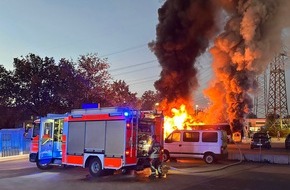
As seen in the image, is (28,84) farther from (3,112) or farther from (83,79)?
(83,79)

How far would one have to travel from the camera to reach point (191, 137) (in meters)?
21.3

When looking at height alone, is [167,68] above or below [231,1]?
below

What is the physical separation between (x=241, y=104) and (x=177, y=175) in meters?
21.4

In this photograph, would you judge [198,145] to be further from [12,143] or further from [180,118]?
[12,143]

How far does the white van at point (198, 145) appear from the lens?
2047 centimetres

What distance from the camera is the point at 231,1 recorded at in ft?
123

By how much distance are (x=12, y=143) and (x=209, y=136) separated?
1342 cm

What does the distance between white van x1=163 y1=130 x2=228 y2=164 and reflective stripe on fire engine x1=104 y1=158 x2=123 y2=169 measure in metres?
7.27

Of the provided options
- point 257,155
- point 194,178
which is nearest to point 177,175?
point 194,178

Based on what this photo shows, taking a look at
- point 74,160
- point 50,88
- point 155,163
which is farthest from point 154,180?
point 50,88

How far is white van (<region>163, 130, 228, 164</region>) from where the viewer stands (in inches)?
806

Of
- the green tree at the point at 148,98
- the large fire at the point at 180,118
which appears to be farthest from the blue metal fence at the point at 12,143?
the green tree at the point at 148,98

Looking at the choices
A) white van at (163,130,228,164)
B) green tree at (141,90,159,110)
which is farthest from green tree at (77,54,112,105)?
green tree at (141,90,159,110)

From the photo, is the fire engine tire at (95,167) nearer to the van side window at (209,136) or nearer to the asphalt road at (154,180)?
the asphalt road at (154,180)
